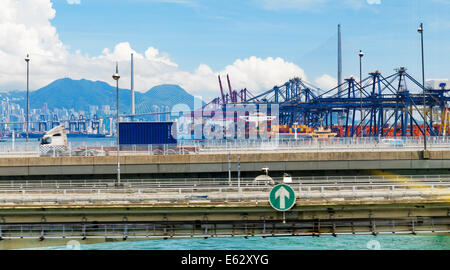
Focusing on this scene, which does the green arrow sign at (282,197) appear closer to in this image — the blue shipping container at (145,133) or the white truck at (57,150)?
the white truck at (57,150)

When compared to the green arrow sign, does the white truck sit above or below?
above

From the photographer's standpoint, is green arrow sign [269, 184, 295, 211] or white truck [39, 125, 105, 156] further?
white truck [39, 125, 105, 156]

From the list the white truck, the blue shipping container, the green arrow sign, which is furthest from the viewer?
the blue shipping container

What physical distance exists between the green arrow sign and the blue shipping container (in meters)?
27.9

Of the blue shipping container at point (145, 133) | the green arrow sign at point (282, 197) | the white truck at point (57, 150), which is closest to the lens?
the green arrow sign at point (282, 197)

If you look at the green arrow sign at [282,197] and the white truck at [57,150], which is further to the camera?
the white truck at [57,150]

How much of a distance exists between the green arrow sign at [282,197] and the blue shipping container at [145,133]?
Result: 2789cm

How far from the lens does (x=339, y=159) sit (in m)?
35.9

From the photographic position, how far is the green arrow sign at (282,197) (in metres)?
20.5

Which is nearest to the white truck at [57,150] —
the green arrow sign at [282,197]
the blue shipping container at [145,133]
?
the blue shipping container at [145,133]

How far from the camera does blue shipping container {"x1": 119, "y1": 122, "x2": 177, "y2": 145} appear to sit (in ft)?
155

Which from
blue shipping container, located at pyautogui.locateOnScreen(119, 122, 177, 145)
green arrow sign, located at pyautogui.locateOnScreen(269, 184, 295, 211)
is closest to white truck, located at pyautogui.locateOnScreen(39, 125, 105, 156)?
blue shipping container, located at pyautogui.locateOnScreen(119, 122, 177, 145)

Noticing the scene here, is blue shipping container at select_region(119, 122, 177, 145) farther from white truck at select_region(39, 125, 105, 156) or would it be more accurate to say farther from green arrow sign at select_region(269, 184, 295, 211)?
green arrow sign at select_region(269, 184, 295, 211)

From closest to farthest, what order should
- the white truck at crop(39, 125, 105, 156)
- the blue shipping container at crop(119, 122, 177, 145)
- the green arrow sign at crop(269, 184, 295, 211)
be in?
the green arrow sign at crop(269, 184, 295, 211)
the white truck at crop(39, 125, 105, 156)
the blue shipping container at crop(119, 122, 177, 145)
